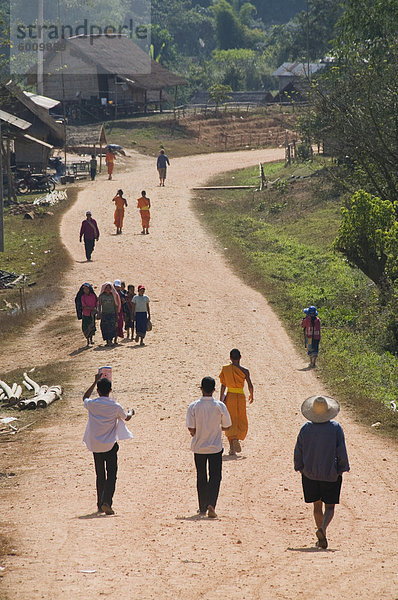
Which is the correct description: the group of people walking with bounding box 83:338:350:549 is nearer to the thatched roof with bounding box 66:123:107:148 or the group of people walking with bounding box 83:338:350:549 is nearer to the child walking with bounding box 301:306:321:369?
the child walking with bounding box 301:306:321:369

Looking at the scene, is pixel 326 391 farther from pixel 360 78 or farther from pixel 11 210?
pixel 11 210

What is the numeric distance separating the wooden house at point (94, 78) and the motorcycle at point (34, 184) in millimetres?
22327

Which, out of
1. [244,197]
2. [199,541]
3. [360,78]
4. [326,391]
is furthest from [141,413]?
[244,197]

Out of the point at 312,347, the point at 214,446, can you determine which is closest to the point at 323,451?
the point at 214,446

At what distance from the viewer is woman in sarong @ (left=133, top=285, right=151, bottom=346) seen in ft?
58.1

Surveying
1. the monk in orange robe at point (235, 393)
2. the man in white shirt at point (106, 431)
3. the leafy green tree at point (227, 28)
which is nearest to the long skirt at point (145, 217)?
the monk in orange robe at point (235, 393)

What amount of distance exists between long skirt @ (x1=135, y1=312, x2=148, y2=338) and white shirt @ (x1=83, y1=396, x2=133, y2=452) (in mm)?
8539

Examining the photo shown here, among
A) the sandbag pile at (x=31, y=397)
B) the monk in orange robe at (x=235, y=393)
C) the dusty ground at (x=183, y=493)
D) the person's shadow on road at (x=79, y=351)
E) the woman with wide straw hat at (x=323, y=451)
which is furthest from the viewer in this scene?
the person's shadow on road at (x=79, y=351)

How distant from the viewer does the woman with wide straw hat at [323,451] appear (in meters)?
8.24

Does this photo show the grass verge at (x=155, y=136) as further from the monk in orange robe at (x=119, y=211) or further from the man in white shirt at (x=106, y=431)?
the man in white shirt at (x=106, y=431)

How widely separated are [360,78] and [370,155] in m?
3.09

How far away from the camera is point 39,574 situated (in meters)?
7.63

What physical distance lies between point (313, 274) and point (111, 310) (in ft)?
28.5

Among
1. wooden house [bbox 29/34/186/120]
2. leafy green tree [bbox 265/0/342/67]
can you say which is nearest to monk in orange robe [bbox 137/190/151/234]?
wooden house [bbox 29/34/186/120]
